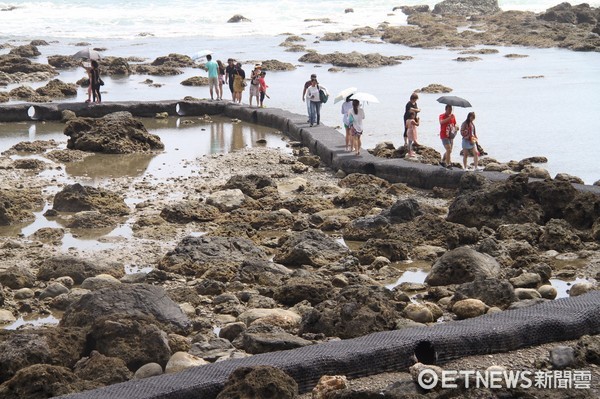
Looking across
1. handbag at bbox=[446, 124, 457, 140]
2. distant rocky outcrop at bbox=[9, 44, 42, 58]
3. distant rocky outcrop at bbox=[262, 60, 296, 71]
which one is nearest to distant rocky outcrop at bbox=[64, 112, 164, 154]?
handbag at bbox=[446, 124, 457, 140]

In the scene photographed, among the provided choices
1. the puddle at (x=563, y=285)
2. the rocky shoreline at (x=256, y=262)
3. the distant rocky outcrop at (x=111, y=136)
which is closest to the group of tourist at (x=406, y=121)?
the rocky shoreline at (x=256, y=262)

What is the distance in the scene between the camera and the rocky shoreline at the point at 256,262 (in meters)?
10.1

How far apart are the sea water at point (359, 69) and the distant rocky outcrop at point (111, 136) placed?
505 centimetres

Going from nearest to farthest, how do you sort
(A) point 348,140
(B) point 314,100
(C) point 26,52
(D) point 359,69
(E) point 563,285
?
(E) point 563,285 < (A) point 348,140 < (B) point 314,100 < (D) point 359,69 < (C) point 26,52

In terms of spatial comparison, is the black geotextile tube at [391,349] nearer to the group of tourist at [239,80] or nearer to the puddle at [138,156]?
the puddle at [138,156]

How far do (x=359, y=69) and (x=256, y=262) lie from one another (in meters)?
25.0

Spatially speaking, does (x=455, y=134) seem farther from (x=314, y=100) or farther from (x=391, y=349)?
(x=391, y=349)

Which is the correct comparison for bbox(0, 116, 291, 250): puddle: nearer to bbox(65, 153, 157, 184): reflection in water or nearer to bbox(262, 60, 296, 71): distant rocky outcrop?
bbox(65, 153, 157, 184): reflection in water

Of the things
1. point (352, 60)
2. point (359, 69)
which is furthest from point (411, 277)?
point (352, 60)

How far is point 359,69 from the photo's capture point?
37969 millimetres

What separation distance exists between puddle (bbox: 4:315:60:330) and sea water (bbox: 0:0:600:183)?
11.1m

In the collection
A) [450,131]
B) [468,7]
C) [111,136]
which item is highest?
[468,7]

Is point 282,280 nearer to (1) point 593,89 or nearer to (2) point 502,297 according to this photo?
(2) point 502,297

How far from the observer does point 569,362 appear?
937 cm
